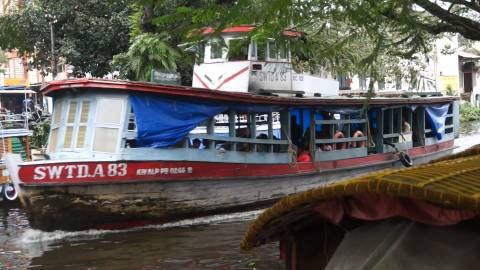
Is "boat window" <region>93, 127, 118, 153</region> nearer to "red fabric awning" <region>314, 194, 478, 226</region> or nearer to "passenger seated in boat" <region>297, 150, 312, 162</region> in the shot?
"passenger seated in boat" <region>297, 150, 312, 162</region>

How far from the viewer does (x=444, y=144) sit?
18.8 meters

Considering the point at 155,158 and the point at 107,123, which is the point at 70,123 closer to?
the point at 107,123

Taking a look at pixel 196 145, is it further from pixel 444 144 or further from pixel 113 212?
pixel 444 144

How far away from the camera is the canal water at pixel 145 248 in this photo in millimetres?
8453

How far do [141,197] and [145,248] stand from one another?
3.94ft

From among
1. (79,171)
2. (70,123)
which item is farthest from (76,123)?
(79,171)

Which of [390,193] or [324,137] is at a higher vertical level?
[390,193]

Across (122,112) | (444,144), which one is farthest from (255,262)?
(444,144)

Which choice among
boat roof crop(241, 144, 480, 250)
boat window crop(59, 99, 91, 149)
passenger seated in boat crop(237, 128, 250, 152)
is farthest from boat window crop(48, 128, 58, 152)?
boat roof crop(241, 144, 480, 250)

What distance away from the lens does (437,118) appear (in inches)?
713

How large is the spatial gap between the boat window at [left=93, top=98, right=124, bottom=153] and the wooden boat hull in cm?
58

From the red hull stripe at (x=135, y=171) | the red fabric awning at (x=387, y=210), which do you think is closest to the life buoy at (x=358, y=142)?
the red hull stripe at (x=135, y=171)

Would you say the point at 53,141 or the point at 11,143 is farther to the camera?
the point at 11,143

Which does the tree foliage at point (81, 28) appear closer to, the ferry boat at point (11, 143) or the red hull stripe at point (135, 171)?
the ferry boat at point (11, 143)
